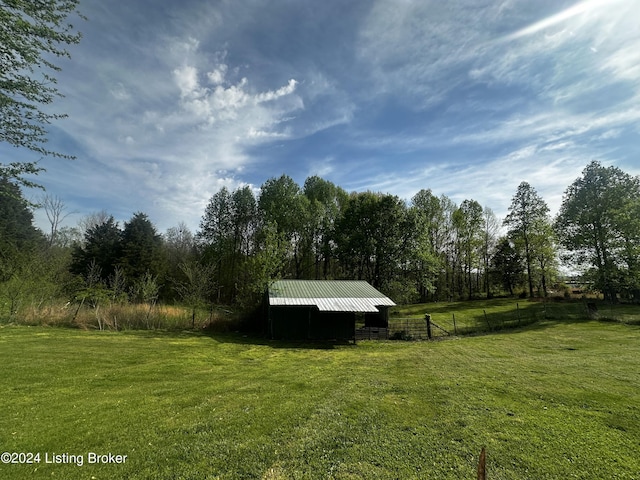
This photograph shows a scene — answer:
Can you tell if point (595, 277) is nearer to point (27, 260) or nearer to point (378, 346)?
point (378, 346)

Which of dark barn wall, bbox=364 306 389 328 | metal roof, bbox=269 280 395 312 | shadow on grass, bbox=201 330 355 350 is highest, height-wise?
metal roof, bbox=269 280 395 312

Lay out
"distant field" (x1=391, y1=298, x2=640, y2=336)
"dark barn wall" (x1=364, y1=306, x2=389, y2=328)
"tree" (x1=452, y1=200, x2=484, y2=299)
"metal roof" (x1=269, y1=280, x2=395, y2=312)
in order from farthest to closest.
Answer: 1. "tree" (x1=452, y1=200, x2=484, y2=299)
2. "distant field" (x1=391, y1=298, x2=640, y2=336)
3. "dark barn wall" (x1=364, y1=306, x2=389, y2=328)
4. "metal roof" (x1=269, y1=280, x2=395, y2=312)

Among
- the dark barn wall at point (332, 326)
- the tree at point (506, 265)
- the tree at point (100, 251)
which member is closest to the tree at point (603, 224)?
the tree at point (506, 265)

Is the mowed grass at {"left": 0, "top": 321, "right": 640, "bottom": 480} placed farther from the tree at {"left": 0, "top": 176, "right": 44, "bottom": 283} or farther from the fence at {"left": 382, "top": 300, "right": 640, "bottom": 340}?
the tree at {"left": 0, "top": 176, "right": 44, "bottom": 283}

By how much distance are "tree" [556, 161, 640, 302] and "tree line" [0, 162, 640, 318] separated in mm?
89

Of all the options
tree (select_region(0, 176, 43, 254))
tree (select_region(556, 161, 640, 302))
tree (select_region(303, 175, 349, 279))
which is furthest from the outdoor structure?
tree (select_region(0, 176, 43, 254))

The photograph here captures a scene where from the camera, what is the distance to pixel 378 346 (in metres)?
16.8

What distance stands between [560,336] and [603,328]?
14.8ft

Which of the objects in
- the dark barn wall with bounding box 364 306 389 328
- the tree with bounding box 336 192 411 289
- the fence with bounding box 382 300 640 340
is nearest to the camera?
the fence with bounding box 382 300 640 340

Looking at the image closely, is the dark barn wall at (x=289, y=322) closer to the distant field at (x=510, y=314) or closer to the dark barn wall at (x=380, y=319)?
the dark barn wall at (x=380, y=319)

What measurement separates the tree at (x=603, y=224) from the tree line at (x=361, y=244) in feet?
0.29

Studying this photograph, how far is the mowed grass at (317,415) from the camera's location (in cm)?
429

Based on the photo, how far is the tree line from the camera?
987 inches

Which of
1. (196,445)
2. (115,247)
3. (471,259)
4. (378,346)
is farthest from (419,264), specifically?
(115,247)
